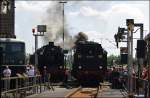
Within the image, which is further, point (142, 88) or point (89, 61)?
point (89, 61)

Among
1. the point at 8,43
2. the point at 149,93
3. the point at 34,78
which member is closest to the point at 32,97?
the point at 34,78

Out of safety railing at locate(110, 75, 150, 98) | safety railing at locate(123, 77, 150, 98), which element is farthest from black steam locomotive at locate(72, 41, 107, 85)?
safety railing at locate(123, 77, 150, 98)

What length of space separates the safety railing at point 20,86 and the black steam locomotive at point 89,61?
876 cm

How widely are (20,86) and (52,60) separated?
74.1 ft

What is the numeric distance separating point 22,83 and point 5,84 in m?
4.80

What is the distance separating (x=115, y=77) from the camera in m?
43.8

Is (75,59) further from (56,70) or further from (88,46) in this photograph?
(56,70)

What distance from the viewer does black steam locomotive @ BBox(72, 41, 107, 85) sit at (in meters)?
45.3

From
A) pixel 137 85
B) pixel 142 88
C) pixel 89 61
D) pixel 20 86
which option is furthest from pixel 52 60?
pixel 142 88

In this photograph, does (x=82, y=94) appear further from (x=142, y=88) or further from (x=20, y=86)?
(x=142, y=88)

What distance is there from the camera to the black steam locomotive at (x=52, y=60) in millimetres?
51125

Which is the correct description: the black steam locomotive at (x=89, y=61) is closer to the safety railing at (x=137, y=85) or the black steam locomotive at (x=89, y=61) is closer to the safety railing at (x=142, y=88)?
the safety railing at (x=137, y=85)

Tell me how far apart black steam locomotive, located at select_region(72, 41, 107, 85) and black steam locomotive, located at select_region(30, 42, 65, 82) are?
208 inches

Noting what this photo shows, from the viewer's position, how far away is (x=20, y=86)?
2894 centimetres
